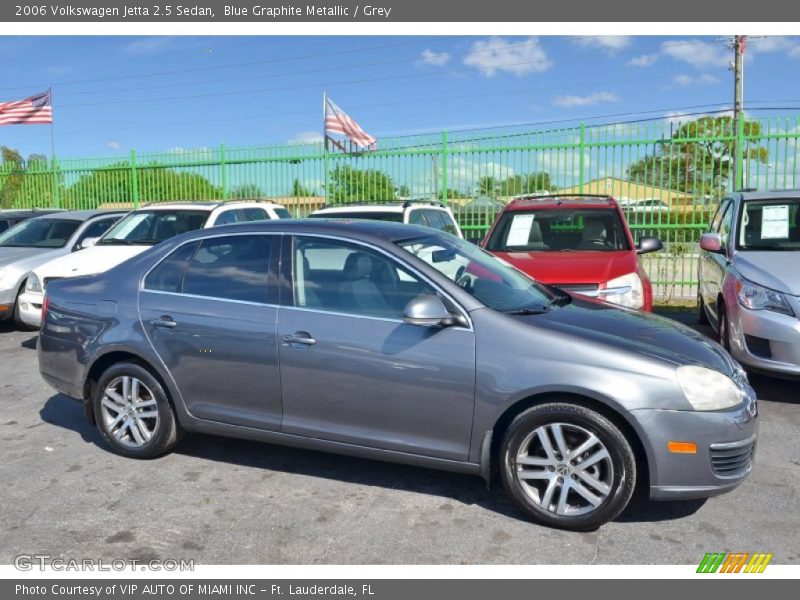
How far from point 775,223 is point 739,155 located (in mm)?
4973

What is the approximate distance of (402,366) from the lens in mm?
4168

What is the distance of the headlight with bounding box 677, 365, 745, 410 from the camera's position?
3830 millimetres

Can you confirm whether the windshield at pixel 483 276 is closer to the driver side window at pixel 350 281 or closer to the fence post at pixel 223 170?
the driver side window at pixel 350 281

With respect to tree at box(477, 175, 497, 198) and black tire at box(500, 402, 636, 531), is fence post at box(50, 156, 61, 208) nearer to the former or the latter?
tree at box(477, 175, 497, 198)

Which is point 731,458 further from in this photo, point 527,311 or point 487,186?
point 487,186

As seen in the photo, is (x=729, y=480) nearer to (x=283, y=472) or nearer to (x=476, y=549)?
(x=476, y=549)

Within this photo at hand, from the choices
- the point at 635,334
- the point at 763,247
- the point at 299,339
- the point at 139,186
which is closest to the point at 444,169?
the point at 763,247

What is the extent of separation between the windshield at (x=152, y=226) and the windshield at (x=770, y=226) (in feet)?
21.1

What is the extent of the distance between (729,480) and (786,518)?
1.81ft

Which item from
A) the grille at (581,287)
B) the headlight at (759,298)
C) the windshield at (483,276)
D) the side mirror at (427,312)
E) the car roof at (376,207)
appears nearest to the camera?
the side mirror at (427,312)

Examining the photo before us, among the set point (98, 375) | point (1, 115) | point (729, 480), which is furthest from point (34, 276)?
point (1, 115)

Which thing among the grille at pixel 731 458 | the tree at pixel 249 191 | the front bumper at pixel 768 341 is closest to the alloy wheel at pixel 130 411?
the grille at pixel 731 458

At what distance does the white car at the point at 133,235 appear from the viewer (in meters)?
9.18

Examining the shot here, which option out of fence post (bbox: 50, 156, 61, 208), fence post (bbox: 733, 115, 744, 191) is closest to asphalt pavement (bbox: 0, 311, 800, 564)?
fence post (bbox: 733, 115, 744, 191)
